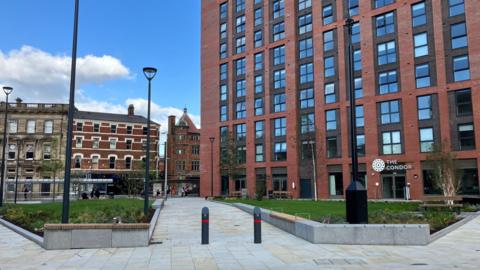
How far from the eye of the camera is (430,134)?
38844 millimetres

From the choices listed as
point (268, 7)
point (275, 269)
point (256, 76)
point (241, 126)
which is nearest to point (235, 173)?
point (241, 126)

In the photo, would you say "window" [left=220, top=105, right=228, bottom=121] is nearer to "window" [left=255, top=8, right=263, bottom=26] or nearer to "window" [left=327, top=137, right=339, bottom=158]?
"window" [left=255, top=8, right=263, bottom=26]

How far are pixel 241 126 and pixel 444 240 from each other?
141 feet

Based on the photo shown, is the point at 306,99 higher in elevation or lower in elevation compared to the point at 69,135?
higher

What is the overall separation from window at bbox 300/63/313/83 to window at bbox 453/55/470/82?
1477 centimetres

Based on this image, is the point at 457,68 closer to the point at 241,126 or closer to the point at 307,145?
the point at 307,145

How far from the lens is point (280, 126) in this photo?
5028 cm

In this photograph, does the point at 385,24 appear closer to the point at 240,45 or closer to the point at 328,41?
the point at 328,41

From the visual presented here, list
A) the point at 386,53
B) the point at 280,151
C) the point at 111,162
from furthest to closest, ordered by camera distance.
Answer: the point at 111,162, the point at 280,151, the point at 386,53

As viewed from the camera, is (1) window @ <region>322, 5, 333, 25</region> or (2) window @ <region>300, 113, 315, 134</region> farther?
(1) window @ <region>322, 5, 333, 25</region>

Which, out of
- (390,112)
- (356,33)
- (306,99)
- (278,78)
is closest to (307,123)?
(306,99)

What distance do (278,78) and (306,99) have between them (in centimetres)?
476

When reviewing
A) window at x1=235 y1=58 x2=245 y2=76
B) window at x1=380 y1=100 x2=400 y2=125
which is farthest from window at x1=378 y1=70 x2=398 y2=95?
window at x1=235 y1=58 x2=245 y2=76

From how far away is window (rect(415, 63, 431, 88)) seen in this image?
129ft
